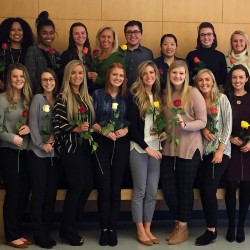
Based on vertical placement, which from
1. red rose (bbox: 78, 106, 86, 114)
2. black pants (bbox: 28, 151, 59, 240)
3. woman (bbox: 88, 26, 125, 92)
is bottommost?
black pants (bbox: 28, 151, 59, 240)

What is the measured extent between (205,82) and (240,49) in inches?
35.3

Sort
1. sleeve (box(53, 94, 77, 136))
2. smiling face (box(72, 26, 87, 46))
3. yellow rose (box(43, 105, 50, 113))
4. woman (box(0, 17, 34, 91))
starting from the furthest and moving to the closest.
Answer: smiling face (box(72, 26, 87, 46)) → woman (box(0, 17, 34, 91)) → sleeve (box(53, 94, 77, 136)) → yellow rose (box(43, 105, 50, 113))

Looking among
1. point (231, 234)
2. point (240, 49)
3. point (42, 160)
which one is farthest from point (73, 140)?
point (240, 49)

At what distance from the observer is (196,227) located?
16.8 feet

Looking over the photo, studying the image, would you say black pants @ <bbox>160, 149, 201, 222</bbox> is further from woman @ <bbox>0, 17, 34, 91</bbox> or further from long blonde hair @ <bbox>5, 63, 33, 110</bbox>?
woman @ <bbox>0, 17, 34, 91</bbox>

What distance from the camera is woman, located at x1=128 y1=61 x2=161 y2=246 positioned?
4.39m

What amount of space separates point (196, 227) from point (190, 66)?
1.69m

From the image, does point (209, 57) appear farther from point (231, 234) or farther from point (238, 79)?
point (231, 234)

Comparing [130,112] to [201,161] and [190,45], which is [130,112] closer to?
[201,161]

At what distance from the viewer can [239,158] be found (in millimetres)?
4559

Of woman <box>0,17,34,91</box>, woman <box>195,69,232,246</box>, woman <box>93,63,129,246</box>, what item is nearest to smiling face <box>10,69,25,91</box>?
woman <box>0,17,34,91</box>

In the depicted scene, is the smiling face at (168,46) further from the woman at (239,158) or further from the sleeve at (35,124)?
the sleeve at (35,124)

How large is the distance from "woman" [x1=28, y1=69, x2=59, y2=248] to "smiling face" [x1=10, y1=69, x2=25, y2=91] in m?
0.17

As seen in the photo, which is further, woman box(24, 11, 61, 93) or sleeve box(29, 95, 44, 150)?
woman box(24, 11, 61, 93)
